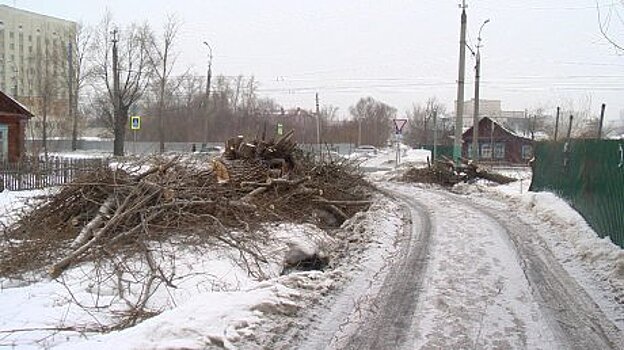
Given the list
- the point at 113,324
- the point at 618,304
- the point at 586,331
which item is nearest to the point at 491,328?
the point at 586,331

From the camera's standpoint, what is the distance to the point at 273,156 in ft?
49.9

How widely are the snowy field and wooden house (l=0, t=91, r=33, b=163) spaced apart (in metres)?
21.5

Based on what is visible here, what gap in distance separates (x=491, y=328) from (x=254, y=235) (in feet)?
16.3

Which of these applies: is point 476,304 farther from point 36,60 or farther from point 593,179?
point 36,60

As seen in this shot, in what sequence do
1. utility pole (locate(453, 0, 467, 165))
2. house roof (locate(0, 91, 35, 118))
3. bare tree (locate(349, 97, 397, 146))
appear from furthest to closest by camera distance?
bare tree (locate(349, 97, 397, 146)) → house roof (locate(0, 91, 35, 118)) → utility pole (locate(453, 0, 467, 165))

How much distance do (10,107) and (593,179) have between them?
93.4ft

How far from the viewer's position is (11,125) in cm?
3136

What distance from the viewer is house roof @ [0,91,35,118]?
30891 millimetres

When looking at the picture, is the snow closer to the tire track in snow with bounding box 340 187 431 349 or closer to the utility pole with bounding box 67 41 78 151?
the tire track in snow with bounding box 340 187 431 349

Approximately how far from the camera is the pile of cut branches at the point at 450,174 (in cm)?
2566

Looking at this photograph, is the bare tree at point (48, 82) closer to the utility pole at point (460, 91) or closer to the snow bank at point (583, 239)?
the utility pole at point (460, 91)

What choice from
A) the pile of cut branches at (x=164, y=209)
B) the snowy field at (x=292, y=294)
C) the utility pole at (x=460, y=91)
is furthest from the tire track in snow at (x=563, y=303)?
the utility pole at (x=460, y=91)

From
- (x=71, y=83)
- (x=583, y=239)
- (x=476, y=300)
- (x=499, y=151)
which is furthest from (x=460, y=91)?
(x=71, y=83)


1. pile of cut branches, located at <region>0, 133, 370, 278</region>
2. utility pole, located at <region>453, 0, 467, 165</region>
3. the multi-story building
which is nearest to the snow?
pile of cut branches, located at <region>0, 133, 370, 278</region>
